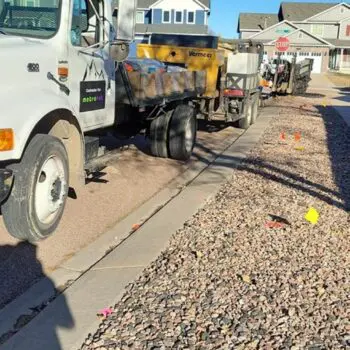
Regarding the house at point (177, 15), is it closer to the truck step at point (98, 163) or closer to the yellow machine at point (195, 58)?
the yellow machine at point (195, 58)

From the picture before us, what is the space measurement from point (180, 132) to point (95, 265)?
447 cm

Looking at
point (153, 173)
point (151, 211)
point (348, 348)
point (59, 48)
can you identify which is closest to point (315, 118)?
point (153, 173)

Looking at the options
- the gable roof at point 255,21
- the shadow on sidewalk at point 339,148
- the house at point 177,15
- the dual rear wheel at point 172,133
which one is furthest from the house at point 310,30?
the dual rear wheel at point 172,133

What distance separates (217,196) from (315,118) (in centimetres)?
1085

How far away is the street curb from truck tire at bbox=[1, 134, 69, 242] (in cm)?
46

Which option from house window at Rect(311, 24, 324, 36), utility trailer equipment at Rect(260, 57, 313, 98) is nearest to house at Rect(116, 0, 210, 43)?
utility trailer equipment at Rect(260, 57, 313, 98)

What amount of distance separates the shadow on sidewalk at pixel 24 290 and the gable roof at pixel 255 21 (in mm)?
79707

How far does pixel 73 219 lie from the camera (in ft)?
19.7

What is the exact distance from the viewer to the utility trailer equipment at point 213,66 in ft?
37.5

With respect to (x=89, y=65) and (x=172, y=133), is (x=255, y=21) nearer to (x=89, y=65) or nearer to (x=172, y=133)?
(x=172, y=133)

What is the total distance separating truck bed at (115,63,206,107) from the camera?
22.3 feet

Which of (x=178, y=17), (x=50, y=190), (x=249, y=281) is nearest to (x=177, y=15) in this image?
(x=178, y=17)

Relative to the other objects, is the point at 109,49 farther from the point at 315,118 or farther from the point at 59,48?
the point at 315,118

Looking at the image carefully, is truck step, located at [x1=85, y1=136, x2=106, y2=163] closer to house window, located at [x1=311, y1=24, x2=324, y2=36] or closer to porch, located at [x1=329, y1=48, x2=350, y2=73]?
porch, located at [x1=329, y1=48, x2=350, y2=73]
